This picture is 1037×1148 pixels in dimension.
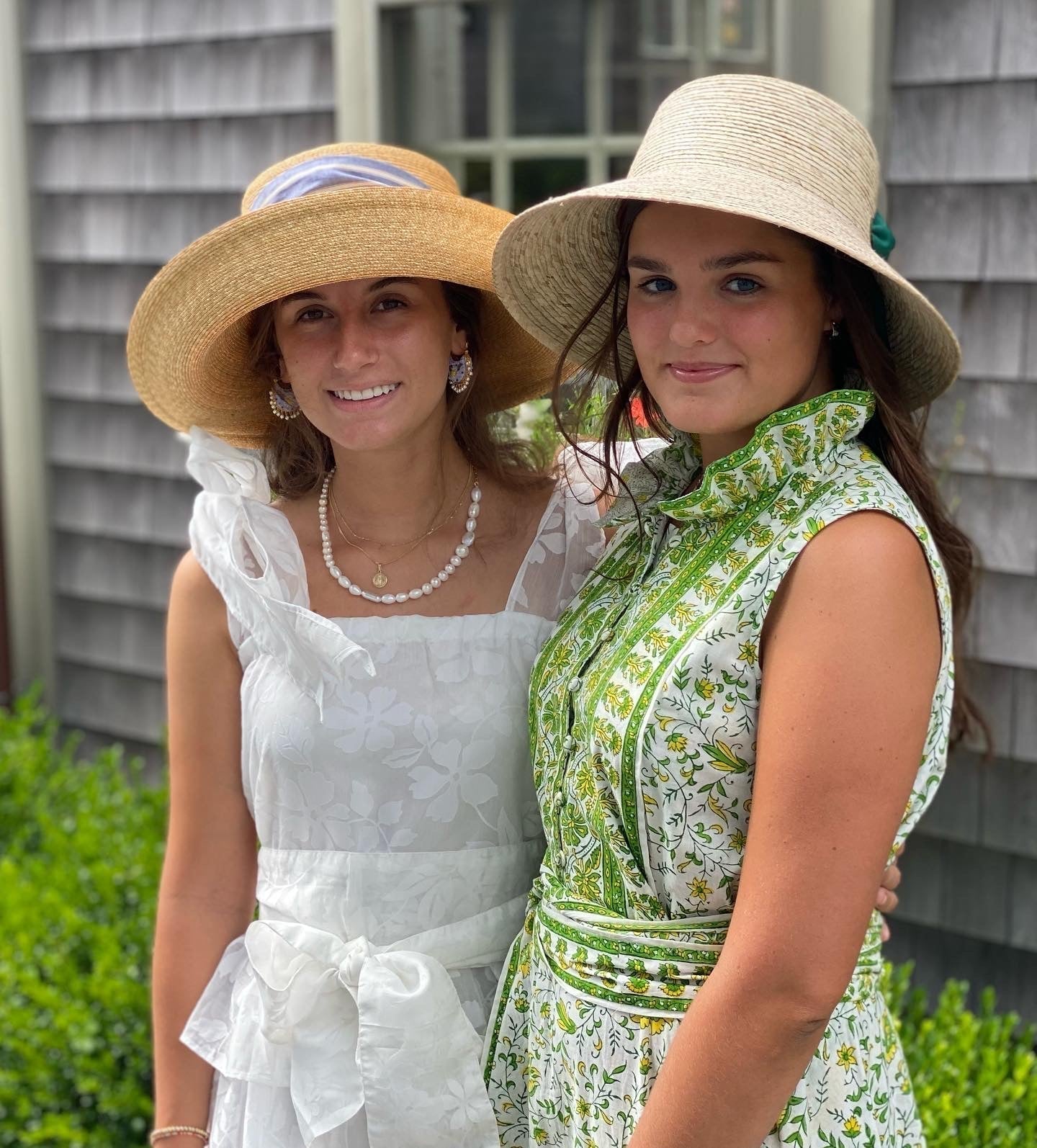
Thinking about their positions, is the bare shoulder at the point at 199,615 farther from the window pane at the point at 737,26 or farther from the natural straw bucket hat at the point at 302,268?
the window pane at the point at 737,26

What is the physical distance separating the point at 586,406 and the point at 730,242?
18.4 inches

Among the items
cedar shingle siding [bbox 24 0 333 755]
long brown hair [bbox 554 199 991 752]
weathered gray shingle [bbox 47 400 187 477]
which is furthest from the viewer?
weathered gray shingle [bbox 47 400 187 477]

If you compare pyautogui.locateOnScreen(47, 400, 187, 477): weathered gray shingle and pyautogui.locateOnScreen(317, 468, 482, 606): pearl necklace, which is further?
pyautogui.locateOnScreen(47, 400, 187, 477): weathered gray shingle

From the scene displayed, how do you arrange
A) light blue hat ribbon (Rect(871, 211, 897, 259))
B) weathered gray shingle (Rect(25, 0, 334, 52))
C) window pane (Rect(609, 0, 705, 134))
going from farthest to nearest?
1. weathered gray shingle (Rect(25, 0, 334, 52))
2. window pane (Rect(609, 0, 705, 134))
3. light blue hat ribbon (Rect(871, 211, 897, 259))

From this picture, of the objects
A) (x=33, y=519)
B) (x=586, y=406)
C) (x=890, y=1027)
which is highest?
(x=586, y=406)

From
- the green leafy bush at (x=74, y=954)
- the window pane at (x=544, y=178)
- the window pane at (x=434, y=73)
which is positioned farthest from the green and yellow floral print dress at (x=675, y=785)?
the window pane at (x=434, y=73)

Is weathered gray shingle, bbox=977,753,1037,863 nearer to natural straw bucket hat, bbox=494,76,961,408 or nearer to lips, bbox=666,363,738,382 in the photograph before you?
natural straw bucket hat, bbox=494,76,961,408

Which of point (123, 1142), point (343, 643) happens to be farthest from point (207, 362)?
point (123, 1142)

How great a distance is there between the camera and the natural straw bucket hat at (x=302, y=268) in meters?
1.81

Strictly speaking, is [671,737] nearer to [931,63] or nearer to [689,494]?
[689,494]

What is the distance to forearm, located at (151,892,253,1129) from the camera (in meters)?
1.98

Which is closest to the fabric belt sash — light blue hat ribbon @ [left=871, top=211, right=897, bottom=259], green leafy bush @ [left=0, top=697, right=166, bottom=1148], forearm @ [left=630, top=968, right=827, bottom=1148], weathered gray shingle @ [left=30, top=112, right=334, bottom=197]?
forearm @ [left=630, top=968, right=827, bottom=1148]

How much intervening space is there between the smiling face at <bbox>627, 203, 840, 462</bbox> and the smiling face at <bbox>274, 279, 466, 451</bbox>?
0.42 meters

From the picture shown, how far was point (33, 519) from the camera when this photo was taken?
4754 mm
